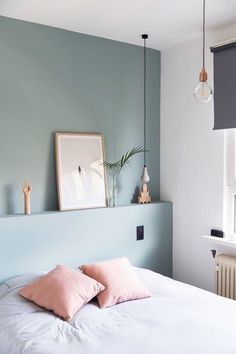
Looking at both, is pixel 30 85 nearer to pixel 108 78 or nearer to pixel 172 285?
pixel 108 78

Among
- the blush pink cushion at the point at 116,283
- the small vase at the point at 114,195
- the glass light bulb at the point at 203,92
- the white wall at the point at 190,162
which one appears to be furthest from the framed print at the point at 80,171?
the glass light bulb at the point at 203,92

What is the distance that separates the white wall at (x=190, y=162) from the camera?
10.2ft

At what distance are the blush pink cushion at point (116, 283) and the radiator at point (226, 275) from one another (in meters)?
0.76

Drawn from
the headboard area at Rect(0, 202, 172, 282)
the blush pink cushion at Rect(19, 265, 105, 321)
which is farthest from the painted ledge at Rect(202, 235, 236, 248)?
the blush pink cushion at Rect(19, 265, 105, 321)

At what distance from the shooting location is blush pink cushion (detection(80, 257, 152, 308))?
2352 mm

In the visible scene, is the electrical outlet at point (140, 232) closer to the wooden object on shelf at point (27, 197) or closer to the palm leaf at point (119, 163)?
the palm leaf at point (119, 163)

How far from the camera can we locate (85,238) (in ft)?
9.64

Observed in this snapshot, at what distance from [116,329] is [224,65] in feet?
6.74

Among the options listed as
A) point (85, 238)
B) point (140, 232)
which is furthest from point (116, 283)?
point (140, 232)

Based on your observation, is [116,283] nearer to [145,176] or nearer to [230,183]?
[145,176]

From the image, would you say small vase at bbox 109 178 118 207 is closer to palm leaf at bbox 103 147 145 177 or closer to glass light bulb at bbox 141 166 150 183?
palm leaf at bbox 103 147 145 177

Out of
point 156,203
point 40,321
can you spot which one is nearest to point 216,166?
point 156,203

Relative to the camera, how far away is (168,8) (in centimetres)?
255

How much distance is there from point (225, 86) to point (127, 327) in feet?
6.20
